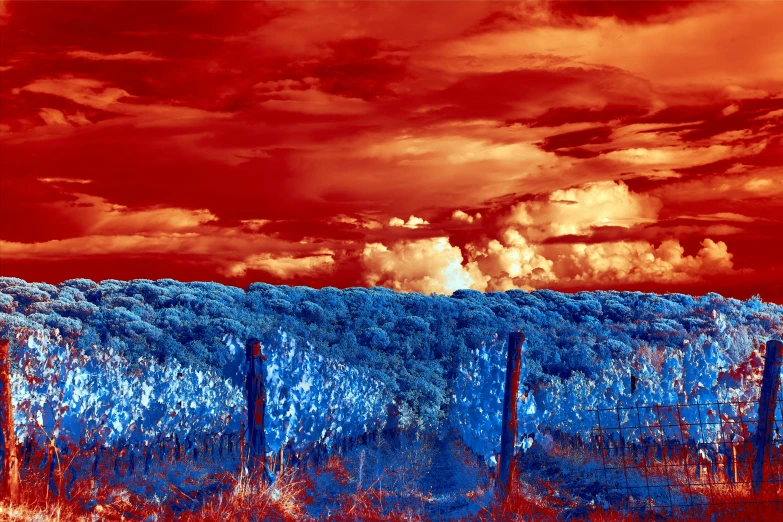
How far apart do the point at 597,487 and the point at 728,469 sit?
2.65m

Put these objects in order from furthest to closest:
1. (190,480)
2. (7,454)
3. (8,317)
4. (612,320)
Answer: (612,320) < (8,317) < (190,480) < (7,454)

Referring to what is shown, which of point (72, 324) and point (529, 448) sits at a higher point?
point (72, 324)

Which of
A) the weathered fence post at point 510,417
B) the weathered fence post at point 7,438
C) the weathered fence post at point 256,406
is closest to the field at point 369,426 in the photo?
the weathered fence post at point 256,406

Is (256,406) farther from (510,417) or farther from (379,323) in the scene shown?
(379,323)

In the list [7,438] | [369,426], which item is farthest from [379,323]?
[7,438]

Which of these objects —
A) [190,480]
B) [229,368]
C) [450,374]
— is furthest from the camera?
[450,374]

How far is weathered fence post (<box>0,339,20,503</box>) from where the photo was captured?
11883 millimetres

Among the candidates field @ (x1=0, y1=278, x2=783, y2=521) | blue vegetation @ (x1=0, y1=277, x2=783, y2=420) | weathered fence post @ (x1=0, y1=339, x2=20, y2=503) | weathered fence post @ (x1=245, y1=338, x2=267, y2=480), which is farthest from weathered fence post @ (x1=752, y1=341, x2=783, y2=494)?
weathered fence post @ (x1=0, y1=339, x2=20, y2=503)

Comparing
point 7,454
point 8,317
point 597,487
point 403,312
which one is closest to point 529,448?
point 597,487

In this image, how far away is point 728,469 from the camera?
15195mm

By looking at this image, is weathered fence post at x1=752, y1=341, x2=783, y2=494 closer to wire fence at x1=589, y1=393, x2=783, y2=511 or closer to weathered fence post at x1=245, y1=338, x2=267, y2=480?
wire fence at x1=589, y1=393, x2=783, y2=511

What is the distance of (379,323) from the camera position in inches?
1273

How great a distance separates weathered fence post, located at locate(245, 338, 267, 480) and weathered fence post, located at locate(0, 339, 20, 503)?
3.91 metres

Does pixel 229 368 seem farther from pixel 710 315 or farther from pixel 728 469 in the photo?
pixel 710 315
